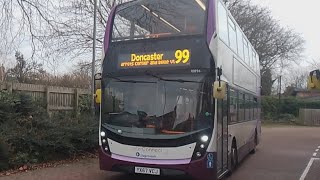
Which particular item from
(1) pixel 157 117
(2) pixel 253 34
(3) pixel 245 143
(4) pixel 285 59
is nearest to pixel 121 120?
(1) pixel 157 117

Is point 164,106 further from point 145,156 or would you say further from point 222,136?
point 222,136

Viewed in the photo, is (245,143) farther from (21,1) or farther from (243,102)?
(21,1)

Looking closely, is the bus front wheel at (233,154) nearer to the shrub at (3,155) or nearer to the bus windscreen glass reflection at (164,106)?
the bus windscreen glass reflection at (164,106)

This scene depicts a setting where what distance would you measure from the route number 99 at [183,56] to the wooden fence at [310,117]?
136 ft

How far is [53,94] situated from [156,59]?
24.2 feet

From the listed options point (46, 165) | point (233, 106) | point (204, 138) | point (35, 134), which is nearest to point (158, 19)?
point (204, 138)

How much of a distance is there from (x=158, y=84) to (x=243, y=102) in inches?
196

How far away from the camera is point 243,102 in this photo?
1373 cm

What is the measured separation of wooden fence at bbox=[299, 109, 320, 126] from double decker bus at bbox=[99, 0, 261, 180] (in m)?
40.0

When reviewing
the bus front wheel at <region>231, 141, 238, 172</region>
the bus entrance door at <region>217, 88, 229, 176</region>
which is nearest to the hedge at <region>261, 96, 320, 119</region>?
the bus front wheel at <region>231, 141, 238, 172</region>

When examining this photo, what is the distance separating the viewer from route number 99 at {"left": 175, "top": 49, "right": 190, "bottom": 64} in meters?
9.45

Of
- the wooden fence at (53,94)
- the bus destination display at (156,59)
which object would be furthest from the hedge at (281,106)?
the bus destination display at (156,59)

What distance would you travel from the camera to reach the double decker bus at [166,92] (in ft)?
30.3

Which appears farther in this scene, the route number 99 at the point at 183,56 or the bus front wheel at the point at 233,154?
the bus front wheel at the point at 233,154
